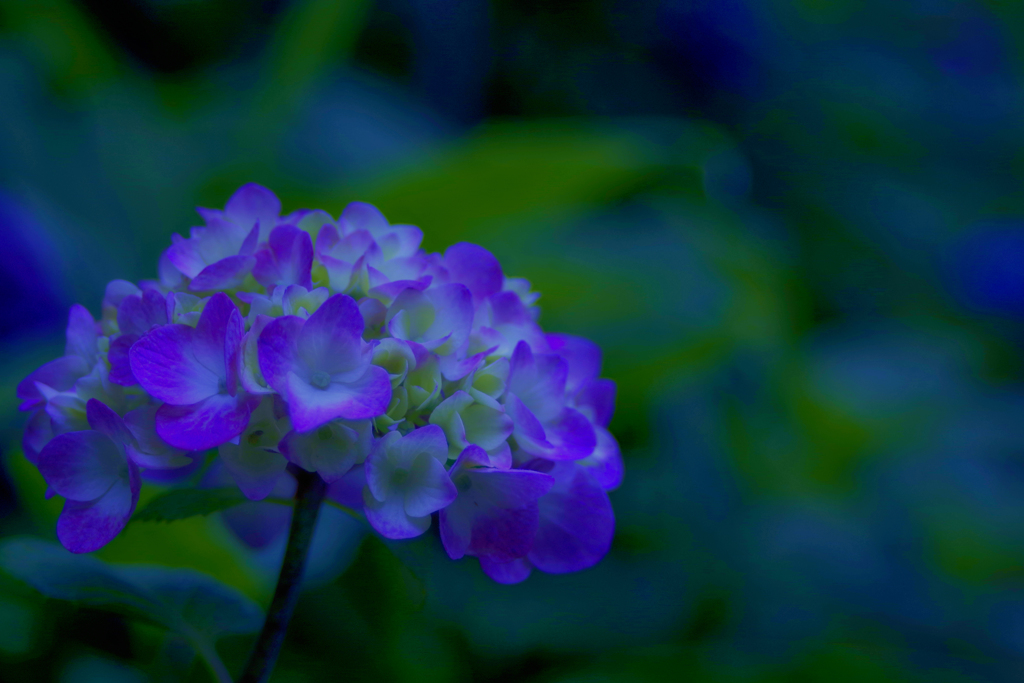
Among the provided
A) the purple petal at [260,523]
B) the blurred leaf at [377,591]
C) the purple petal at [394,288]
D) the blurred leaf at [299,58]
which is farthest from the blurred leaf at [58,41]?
the purple petal at [394,288]

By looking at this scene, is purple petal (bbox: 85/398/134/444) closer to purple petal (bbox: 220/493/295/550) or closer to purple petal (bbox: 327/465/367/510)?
purple petal (bbox: 327/465/367/510)

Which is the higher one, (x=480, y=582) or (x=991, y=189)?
(x=991, y=189)

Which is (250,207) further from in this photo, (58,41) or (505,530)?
(58,41)

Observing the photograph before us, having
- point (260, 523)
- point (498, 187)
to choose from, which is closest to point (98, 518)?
point (260, 523)

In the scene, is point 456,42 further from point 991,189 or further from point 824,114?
point 991,189

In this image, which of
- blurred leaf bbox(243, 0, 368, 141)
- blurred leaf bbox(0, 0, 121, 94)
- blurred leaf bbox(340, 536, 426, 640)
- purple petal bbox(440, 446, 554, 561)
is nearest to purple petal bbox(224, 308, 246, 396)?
purple petal bbox(440, 446, 554, 561)

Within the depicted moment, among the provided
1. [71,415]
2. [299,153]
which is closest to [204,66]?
[299,153]

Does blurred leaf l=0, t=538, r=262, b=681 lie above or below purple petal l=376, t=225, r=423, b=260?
below
